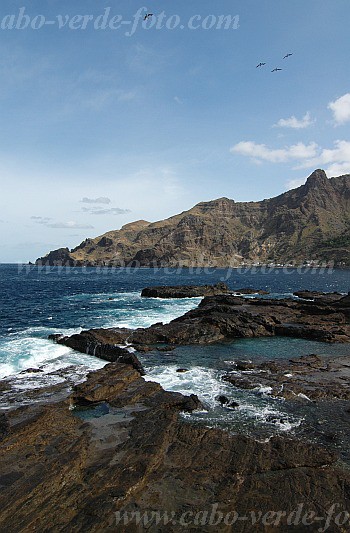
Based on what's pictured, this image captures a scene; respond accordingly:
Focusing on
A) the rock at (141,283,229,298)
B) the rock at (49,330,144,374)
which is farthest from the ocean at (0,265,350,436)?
the rock at (141,283,229,298)

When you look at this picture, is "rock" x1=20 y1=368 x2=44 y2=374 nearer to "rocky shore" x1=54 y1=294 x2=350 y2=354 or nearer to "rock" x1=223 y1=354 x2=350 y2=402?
"rocky shore" x1=54 y1=294 x2=350 y2=354

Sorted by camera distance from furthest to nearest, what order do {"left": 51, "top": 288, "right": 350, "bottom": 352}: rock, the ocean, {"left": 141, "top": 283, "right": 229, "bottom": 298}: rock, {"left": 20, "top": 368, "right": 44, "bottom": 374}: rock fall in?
{"left": 141, "top": 283, "right": 229, "bottom": 298}: rock < {"left": 51, "top": 288, "right": 350, "bottom": 352}: rock < {"left": 20, "top": 368, "right": 44, "bottom": 374}: rock < the ocean

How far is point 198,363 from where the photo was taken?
36812 mm

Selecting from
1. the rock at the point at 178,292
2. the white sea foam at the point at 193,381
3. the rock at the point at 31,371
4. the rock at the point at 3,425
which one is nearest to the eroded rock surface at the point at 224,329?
the white sea foam at the point at 193,381

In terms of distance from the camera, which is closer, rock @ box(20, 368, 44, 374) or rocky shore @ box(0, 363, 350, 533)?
rocky shore @ box(0, 363, 350, 533)

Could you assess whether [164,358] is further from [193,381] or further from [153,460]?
[153,460]

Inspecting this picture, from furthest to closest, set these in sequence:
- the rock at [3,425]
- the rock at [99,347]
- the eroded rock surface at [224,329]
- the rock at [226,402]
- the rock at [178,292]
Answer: the rock at [178,292]
the eroded rock surface at [224,329]
the rock at [99,347]
the rock at [226,402]
the rock at [3,425]

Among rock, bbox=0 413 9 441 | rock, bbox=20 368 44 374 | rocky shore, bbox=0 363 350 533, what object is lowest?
rocky shore, bbox=0 363 350 533

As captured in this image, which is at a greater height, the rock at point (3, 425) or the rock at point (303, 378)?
the rock at point (3, 425)

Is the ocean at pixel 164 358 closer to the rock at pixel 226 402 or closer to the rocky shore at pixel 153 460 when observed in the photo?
the rock at pixel 226 402

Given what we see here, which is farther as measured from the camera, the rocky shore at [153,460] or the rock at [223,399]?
the rock at [223,399]

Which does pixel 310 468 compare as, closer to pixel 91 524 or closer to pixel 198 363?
pixel 91 524

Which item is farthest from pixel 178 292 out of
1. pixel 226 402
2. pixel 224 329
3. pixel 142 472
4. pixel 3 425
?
pixel 142 472

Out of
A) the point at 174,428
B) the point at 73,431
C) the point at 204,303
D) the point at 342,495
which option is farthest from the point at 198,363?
the point at 204,303
